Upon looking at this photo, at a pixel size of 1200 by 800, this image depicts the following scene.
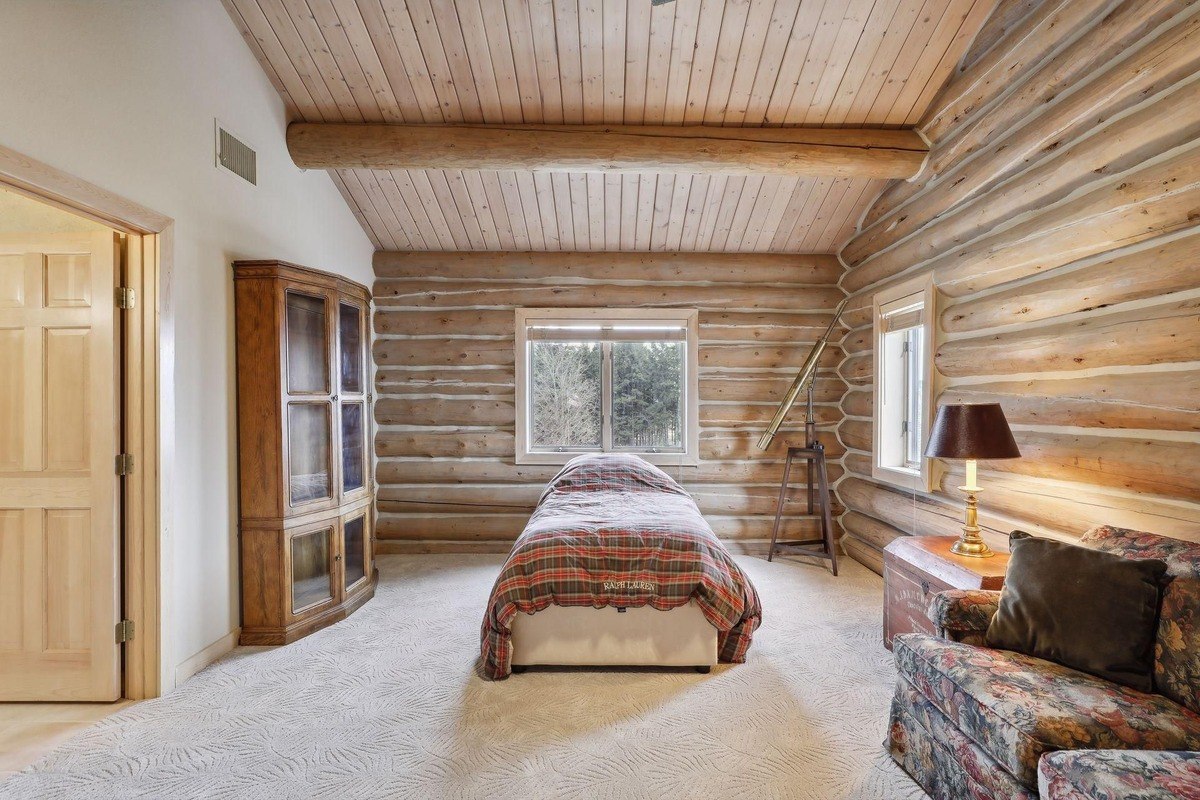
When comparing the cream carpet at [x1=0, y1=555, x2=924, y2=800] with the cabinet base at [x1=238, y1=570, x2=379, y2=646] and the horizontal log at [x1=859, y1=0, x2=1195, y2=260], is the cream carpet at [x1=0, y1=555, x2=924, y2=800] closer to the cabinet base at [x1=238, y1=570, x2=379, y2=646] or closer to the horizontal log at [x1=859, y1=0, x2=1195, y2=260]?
the cabinet base at [x1=238, y1=570, x2=379, y2=646]

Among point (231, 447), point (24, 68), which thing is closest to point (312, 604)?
point (231, 447)

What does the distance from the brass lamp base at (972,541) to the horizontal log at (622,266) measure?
2860mm

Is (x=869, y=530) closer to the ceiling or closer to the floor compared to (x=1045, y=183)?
closer to the floor

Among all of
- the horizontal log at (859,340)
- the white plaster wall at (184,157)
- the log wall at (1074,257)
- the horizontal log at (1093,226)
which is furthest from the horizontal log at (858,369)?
the white plaster wall at (184,157)

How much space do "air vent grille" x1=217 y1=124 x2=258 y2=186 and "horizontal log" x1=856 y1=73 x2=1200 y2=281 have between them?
441 cm

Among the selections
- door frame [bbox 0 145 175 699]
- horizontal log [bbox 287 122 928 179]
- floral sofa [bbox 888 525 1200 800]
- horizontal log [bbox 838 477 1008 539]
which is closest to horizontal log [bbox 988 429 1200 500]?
floral sofa [bbox 888 525 1200 800]

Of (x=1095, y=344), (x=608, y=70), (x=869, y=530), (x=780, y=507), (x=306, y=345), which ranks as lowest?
(x=869, y=530)

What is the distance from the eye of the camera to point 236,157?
3.20m

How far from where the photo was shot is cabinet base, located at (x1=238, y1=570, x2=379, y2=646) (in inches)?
124

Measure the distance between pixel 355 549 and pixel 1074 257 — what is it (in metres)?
4.52

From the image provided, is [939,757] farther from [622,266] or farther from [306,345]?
[622,266]

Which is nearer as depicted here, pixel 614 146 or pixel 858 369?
pixel 614 146

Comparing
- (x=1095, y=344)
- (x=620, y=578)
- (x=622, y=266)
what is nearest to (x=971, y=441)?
(x=1095, y=344)

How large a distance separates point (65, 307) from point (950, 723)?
413 centimetres
